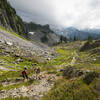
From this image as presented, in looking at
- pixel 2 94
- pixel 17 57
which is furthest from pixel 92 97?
pixel 17 57

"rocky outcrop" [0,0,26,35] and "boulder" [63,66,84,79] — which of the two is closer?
"boulder" [63,66,84,79]

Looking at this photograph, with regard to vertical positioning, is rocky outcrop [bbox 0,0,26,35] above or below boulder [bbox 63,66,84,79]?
above

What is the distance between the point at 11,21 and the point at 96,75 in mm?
100198

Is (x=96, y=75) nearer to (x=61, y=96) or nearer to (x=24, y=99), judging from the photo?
(x=61, y=96)

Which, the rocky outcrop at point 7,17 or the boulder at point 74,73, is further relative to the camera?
the rocky outcrop at point 7,17

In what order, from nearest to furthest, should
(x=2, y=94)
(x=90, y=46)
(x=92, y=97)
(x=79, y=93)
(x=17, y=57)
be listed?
(x=92, y=97)
(x=79, y=93)
(x=2, y=94)
(x=17, y=57)
(x=90, y=46)

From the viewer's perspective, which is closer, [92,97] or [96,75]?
[92,97]

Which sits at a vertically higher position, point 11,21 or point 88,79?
point 11,21

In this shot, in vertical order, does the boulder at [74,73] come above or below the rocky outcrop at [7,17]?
below

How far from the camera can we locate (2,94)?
24.6 ft

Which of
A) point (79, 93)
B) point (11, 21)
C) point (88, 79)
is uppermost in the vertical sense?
point (11, 21)

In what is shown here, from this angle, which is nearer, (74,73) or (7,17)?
(74,73)

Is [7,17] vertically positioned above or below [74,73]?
above

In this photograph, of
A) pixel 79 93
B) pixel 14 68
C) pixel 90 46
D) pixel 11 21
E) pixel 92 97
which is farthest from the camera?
pixel 11 21
